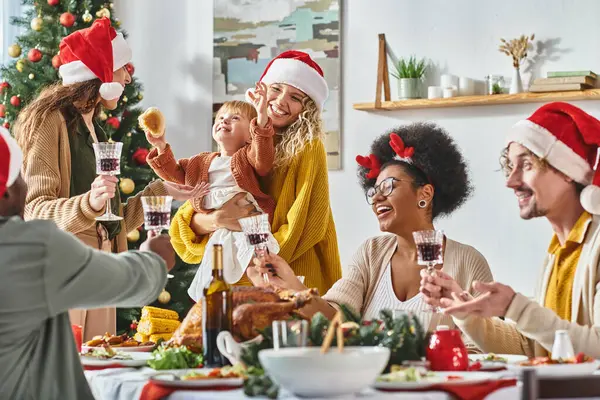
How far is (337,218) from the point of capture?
6.18 m

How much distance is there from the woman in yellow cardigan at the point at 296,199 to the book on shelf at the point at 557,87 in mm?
1907

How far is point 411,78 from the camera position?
584 centimetres

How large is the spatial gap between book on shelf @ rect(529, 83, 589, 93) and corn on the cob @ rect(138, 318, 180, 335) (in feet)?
10.6

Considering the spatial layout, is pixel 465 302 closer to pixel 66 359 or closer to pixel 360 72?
pixel 66 359

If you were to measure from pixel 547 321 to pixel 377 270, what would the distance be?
856 mm

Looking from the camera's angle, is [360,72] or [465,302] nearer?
[465,302]

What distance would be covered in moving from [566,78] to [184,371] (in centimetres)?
382

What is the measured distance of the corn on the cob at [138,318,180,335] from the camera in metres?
2.85

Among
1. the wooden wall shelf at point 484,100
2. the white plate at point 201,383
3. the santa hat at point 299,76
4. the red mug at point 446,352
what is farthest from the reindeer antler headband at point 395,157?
the wooden wall shelf at point 484,100

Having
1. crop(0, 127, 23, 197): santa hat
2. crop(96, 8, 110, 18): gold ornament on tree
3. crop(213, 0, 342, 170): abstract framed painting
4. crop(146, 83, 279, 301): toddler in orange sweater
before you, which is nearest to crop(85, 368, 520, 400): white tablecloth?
crop(0, 127, 23, 197): santa hat

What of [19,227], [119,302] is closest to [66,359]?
[119,302]

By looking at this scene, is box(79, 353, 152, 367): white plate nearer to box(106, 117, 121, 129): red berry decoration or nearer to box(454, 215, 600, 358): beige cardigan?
box(454, 215, 600, 358): beige cardigan

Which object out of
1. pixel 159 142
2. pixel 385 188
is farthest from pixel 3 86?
pixel 385 188

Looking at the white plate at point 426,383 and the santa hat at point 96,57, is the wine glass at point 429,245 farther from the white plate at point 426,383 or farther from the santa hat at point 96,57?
the santa hat at point 96,57
